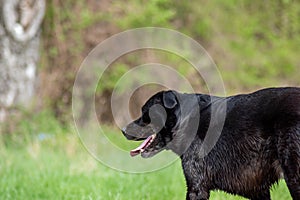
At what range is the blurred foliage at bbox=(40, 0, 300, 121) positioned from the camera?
11828 millimetres

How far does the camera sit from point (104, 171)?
24.7 feet

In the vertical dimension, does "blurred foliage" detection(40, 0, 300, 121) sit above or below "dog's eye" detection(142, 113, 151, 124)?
above

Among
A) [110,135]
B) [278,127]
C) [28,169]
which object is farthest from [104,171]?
[278,127]

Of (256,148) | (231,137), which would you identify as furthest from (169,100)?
(256,148)

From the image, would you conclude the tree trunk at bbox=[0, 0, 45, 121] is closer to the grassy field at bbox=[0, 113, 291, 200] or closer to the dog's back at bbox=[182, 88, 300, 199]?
the grassy field at bbox=[0, 113, 291, 200]

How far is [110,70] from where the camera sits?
12.2 metres

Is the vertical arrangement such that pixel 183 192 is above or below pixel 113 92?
below

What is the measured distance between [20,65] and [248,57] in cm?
566

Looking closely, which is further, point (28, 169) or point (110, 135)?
point (110, 135)

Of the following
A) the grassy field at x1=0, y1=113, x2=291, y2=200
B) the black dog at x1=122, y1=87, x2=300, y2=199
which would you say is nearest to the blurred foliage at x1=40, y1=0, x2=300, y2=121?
the grassy field at x1=0, y1=113, x2=291, y2=200

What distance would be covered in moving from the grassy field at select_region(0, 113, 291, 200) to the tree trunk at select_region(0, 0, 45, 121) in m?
1.29

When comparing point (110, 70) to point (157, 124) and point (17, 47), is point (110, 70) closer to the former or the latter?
point (17, 47)

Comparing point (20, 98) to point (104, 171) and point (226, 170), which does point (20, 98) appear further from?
point (226, 170)

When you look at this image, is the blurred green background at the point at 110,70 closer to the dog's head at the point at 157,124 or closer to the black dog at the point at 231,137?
the dog's head at the point at 157,124
